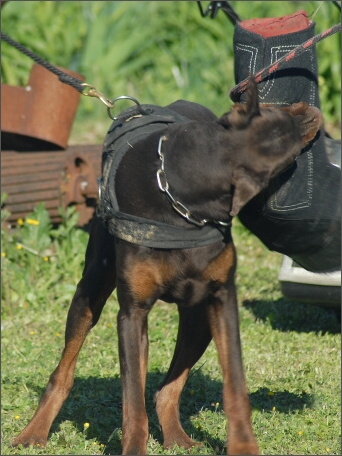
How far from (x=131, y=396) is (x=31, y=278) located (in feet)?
11.9

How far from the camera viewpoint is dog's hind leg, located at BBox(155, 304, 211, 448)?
4.30 metres

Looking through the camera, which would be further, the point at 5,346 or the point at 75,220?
the point at 75,220

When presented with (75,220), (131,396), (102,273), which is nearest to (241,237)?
(75,220)

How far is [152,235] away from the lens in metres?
3.63

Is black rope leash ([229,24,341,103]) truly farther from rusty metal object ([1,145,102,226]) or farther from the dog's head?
rusty metal object ([1,145,102,226])

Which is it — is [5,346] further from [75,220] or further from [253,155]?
[253,155]

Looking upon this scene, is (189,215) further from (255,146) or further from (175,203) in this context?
(255,146)

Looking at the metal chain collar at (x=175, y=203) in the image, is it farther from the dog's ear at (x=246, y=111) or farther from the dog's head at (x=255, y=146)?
the dog's ear at (x=246, y=111)

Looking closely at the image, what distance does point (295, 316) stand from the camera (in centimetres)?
675

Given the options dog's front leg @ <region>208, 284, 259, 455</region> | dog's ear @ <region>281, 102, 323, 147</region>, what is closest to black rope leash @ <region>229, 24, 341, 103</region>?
dog's ear @ <region>281, 102, 323, 147</region>

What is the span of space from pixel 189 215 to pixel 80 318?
933mm

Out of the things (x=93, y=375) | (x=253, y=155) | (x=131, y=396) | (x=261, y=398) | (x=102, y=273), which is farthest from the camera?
(x=93, y=375)

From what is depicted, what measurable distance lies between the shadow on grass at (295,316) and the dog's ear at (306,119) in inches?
110

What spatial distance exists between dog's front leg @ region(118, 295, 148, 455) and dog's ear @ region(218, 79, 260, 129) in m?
0.86
